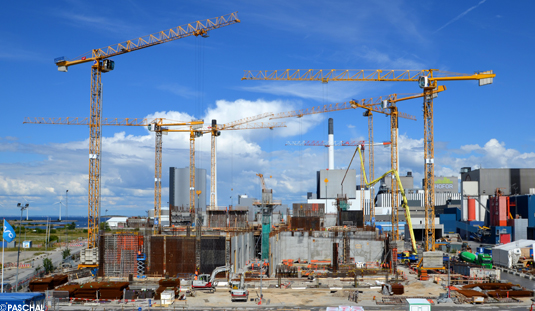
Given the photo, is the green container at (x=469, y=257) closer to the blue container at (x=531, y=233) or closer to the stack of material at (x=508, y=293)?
the stack of material at (x=508, y=293)

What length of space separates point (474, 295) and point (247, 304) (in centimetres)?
2347

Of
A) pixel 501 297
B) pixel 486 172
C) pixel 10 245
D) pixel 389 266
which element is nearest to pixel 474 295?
pixel 501 297

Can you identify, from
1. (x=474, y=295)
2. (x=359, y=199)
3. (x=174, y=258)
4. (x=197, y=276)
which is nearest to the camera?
(x=474, y=295)

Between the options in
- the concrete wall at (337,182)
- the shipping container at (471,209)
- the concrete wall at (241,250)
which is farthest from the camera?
the concrete wall at (337,182)

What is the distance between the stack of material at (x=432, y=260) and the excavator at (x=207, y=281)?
2736 centimetres

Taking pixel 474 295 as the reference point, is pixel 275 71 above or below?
above

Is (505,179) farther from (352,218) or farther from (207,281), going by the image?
(207,281)

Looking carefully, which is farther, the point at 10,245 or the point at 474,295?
the point at 10,245

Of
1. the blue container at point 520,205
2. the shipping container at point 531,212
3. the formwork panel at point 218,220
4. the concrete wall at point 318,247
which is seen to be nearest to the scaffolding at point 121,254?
the concrete wall at point 318,247

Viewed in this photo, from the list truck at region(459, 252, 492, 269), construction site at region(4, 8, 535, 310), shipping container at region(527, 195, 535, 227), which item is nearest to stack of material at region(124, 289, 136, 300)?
construction site at region(4, 8, 535, 310)

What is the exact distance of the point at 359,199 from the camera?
188375 mm

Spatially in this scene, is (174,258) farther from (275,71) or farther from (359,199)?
(359,199)

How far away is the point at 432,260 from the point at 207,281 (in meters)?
31.2

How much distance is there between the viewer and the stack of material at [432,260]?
67.6 m
